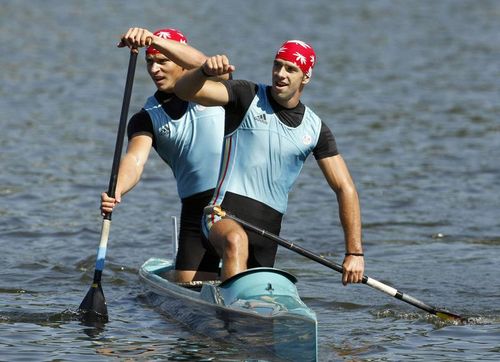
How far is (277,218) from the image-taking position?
10.0 meters

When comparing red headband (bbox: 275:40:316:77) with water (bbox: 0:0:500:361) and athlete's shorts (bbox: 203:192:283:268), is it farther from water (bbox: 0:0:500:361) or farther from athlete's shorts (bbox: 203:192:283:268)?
water (bbox: 0:0:500:361)

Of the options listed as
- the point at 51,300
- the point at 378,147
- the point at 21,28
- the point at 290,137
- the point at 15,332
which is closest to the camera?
the point at 290,137

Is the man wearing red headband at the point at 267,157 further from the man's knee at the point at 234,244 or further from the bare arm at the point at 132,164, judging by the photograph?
the bare arm at the point at 132,164

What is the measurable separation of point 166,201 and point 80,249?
2.96m

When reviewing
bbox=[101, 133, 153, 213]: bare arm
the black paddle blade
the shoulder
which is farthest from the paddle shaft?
the black paddle blade

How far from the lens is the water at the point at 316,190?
10547 mm

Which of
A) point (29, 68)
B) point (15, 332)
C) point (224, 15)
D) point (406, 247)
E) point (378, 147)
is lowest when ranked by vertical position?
point (15, 332)

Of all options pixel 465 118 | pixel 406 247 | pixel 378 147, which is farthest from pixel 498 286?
pixel 465 118

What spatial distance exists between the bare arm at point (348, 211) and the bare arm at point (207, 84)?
3.45ft

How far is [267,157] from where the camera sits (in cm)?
971

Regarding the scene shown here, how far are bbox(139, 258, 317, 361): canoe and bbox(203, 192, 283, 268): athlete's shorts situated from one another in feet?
1.43

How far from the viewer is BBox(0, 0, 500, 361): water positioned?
10547 mm

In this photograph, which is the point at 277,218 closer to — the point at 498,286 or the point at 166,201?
the point at 498,286

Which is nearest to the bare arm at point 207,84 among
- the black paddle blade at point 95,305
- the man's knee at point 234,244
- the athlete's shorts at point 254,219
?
the athlete's shorts at point 254,219
